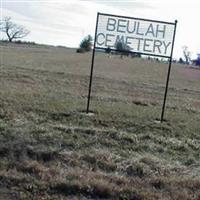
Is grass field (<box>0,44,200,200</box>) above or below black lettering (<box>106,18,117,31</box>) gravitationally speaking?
below

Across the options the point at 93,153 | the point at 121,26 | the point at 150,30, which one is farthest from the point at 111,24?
the point at 93,153

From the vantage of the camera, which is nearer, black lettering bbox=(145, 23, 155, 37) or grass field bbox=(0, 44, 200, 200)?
grass field bbox=(0, 44, 200, 200)

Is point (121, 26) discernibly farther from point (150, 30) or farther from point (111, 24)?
point (150, 30)

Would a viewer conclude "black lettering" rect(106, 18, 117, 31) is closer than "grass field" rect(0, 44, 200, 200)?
No

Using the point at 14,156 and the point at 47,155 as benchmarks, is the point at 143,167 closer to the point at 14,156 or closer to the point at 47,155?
the point at 47,155

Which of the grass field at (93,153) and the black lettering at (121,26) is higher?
the black lettering at (121,26)

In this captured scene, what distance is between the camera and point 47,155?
6.80 metres

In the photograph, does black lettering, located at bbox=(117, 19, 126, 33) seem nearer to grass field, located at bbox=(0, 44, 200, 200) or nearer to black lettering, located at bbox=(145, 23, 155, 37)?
black lettering, located at bbox=(145, 23, 155, 37)

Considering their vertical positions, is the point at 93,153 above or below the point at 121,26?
below

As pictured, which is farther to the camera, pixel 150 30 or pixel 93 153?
pixel 150 30

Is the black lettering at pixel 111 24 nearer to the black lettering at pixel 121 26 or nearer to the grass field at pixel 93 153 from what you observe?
the black lettering at pixel 121 26

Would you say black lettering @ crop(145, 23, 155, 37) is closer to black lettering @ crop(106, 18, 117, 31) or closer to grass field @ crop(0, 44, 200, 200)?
black lettering @ crop(106, 18, 117, 31)

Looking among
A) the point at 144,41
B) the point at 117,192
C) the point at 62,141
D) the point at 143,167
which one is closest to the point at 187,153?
the point at 143,167

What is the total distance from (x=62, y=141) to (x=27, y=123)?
4.07 feet
